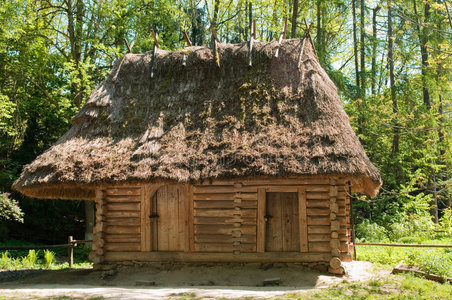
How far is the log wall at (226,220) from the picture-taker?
1197cm

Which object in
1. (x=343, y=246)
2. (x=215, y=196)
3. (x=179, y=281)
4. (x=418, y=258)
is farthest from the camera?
(x=215, y=196)

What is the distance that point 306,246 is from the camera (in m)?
12.0

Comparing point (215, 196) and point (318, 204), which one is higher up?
point (215, 196)

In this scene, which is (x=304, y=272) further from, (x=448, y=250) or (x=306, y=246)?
(x=448, y=250)

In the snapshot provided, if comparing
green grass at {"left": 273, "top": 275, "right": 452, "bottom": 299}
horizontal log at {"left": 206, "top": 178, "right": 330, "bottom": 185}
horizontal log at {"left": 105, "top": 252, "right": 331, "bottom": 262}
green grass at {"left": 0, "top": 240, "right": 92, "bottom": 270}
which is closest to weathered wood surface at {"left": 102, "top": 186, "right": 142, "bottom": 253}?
horizontal log at {"left": 105, "top": 252, "right": 331, "bottom": 262}

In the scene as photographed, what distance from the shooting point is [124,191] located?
13.1m

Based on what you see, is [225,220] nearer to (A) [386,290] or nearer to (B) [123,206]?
(B) [123,206]

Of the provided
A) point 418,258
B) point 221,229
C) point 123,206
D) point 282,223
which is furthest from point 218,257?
point 418,258

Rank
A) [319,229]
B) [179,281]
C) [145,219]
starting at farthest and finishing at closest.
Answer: [145,219] → [319,229] → [179,281]

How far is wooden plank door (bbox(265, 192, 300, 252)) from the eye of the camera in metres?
12.3

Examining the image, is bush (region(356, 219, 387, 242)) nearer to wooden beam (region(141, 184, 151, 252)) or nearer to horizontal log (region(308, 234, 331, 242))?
horizontal log (region(308, 234, 331, 242))

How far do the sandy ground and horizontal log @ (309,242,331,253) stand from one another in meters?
0.56

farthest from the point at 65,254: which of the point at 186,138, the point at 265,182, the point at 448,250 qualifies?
the point at 448,250

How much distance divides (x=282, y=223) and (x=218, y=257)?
1927 millimetres
